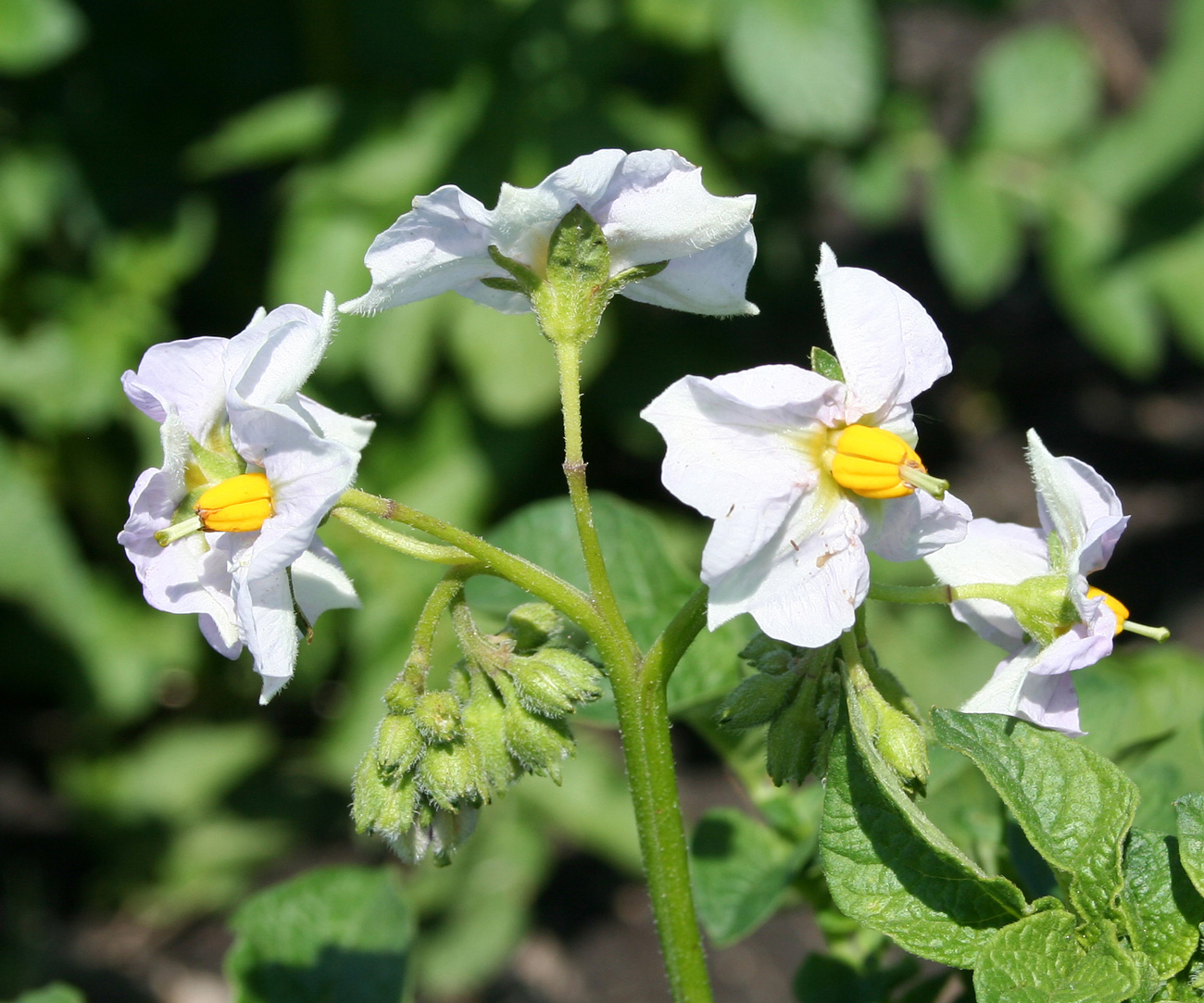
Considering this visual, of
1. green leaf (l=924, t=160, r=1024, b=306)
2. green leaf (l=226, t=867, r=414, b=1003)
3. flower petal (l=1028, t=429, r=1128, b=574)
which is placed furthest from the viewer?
green leaf (l=924, t=160, r=1024, b=306)

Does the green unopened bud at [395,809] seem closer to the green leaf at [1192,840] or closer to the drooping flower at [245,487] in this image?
the drooping flower at [245,487]

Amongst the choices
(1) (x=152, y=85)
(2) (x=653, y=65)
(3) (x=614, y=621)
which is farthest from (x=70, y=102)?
(3) (x=614, y=621)

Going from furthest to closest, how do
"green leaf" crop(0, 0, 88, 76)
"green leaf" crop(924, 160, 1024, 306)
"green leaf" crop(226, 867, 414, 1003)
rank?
"green leaf" crop(924, 160, 1024, 306), "green leaf" crop(0, 0, 88, 76), "green leaf" crop(226, 867, 414, 1003)

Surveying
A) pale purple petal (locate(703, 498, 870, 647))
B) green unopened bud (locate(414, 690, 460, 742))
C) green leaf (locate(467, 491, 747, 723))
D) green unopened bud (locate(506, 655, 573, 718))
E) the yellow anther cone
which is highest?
the yellow anther cone

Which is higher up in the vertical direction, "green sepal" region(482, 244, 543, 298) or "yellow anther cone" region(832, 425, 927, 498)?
"green sepal" region(482, 244, 543, 298)

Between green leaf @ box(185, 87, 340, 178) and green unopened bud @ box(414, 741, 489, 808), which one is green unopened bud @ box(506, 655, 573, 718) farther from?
green leaf @ box(185, 87, 340, 178)

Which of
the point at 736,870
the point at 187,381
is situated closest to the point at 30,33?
the point at 187,381

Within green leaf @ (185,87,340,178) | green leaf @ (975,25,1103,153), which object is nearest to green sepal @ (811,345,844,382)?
green leaf @ (185,87,340,178)

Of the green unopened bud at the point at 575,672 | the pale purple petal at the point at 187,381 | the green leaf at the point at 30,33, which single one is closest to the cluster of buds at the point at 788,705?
the green unopened bud at the point at 575,672
